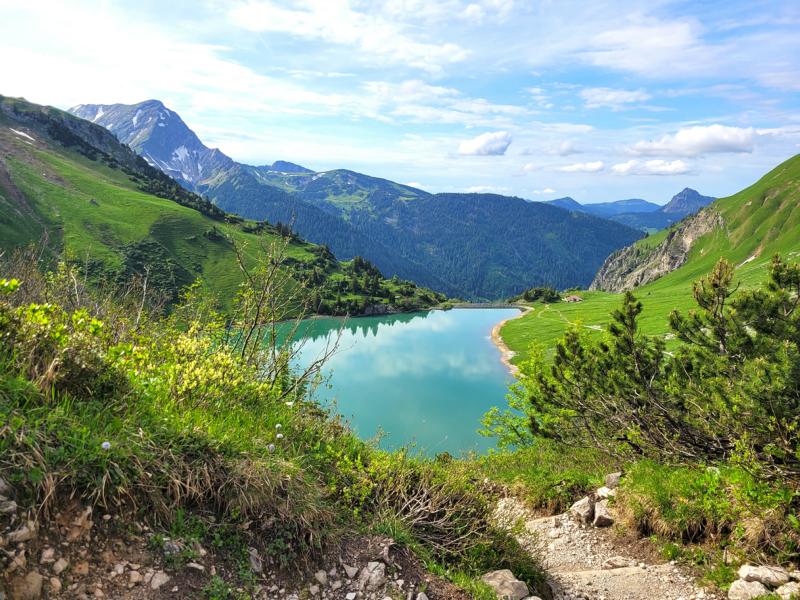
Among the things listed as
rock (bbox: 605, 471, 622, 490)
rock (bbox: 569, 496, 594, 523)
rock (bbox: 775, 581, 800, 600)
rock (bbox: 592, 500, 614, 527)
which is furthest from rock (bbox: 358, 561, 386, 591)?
rock (bbox: 605, 471, 622, 490)

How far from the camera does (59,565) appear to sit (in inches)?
165

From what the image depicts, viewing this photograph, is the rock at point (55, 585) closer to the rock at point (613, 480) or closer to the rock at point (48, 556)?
the rock at point (48, 556)

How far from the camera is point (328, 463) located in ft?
24.1

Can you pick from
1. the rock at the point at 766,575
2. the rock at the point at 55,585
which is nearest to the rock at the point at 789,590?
the rock at the point at 766,575

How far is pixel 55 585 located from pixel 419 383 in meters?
76.9

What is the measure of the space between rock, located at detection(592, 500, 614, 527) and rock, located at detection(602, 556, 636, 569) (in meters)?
1.13

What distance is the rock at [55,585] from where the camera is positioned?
159 inches

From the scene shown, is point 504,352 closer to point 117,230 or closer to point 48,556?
point 48,556

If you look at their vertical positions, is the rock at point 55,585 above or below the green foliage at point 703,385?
below

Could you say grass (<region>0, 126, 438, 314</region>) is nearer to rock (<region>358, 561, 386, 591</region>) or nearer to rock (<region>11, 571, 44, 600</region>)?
rock (<region>358, 561, 386, 591</region>)

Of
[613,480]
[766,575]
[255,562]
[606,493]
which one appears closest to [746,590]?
[766,575]

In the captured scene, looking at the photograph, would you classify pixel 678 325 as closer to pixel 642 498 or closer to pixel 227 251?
pixel 642 498

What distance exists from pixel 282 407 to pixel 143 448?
296 centimetres

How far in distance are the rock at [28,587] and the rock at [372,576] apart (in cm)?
324
